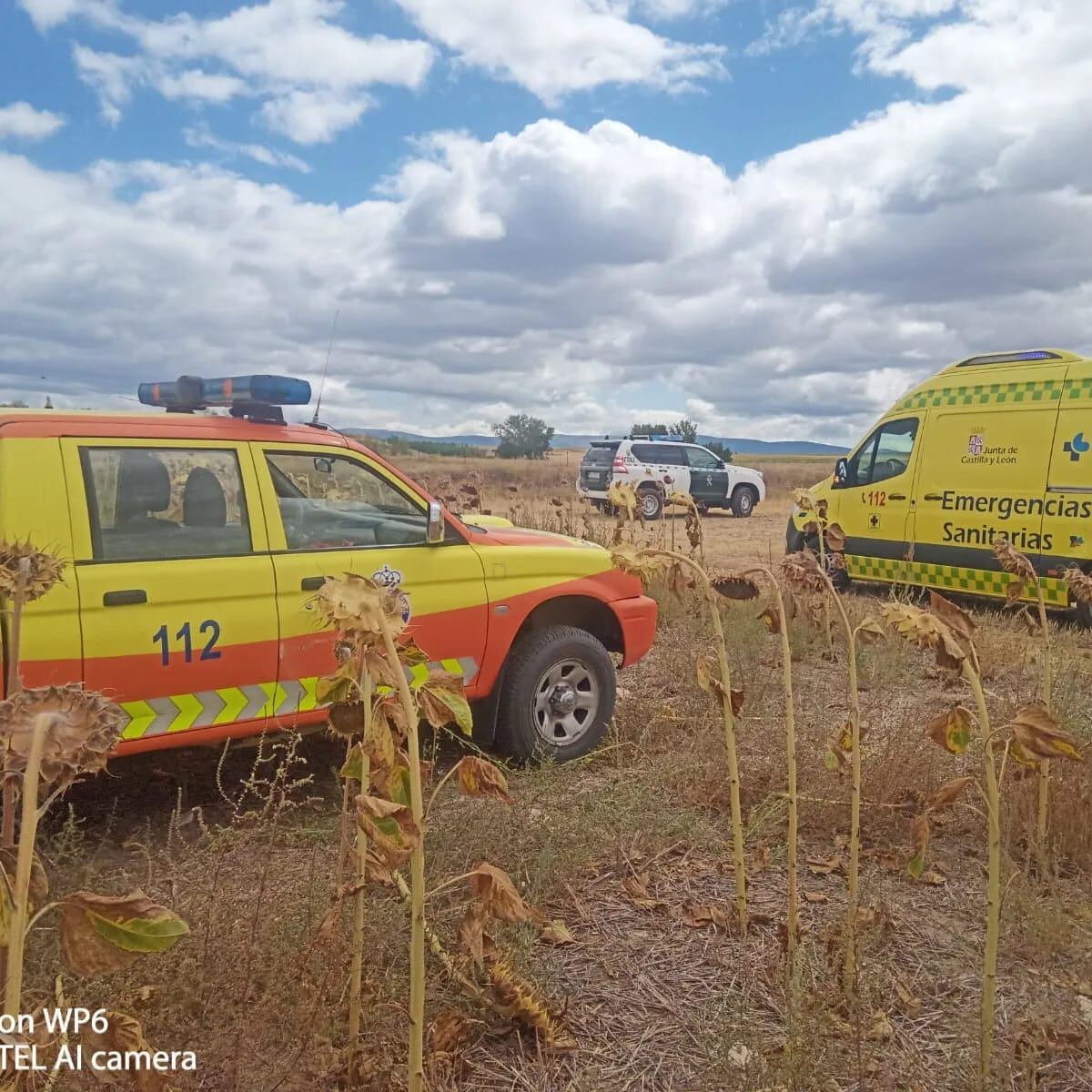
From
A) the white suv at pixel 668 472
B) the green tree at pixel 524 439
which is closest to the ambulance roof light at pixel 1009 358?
the white suv at pixel 668 472

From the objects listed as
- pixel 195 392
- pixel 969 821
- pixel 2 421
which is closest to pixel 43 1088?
pixel 2 421

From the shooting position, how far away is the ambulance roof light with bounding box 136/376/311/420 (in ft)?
14.1

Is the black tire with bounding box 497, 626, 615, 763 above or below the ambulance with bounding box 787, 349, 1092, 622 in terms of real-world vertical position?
below

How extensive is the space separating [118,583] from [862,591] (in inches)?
352

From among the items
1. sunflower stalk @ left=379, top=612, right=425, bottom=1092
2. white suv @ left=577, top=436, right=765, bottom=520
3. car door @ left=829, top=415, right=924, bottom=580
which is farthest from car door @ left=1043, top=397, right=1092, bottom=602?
white suv @ left=577, top=436, right=765, bottom=520

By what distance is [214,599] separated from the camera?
3885 mm

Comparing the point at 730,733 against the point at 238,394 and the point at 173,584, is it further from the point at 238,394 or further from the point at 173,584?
the point at 238,394

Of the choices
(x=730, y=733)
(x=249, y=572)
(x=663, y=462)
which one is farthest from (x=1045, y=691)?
(x=663, y=462)

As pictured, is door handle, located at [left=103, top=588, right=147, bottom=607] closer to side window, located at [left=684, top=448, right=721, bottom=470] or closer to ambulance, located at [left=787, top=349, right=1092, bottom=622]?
ambulance, located at [left=787, top=349, right=1092, bottom=622]

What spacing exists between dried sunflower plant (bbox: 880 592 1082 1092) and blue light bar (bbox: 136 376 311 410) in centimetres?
277

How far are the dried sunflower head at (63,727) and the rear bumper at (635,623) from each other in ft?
12.6

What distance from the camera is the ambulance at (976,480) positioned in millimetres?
8320

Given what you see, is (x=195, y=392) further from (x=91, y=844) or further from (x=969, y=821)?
(x=969, y=821)

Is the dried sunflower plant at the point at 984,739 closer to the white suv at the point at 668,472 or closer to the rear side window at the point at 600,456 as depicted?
the white suv at the point at 668,472
